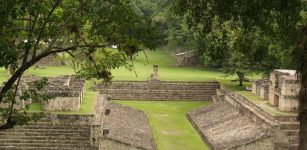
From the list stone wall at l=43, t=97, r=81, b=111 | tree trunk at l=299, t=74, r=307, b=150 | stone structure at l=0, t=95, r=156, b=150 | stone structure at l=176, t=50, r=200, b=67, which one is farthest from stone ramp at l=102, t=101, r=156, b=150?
stone structure at l=176, t=50, r=200, b=67

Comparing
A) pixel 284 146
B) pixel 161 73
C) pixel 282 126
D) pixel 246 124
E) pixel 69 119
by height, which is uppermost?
pixel 161 73

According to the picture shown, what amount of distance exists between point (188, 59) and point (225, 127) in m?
18.8

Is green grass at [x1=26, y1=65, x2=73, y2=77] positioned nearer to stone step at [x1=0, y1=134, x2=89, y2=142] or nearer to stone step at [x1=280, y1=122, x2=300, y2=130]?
stone step at [x1=0, y1=134, x2=89, y2=142]

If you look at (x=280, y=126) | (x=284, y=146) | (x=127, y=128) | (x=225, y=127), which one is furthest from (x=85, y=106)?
(x=284, y=146)

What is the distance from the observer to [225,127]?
21500mm

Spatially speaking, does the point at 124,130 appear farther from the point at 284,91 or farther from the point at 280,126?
the point at 284,91

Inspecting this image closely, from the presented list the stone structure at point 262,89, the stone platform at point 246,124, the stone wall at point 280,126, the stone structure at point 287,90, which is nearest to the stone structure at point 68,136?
the stone platform at point 246,124

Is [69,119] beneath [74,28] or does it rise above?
beneath

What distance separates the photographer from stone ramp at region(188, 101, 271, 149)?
1891 centimetres

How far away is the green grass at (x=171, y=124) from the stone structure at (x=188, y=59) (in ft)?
35.3

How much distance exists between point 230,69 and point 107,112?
9.56 m

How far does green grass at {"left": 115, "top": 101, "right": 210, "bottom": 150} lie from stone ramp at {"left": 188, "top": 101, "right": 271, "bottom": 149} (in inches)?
16.2

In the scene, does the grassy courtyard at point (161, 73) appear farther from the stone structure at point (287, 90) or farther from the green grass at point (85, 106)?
the stone structure at point (287, 90)

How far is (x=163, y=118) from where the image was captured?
25.4m
